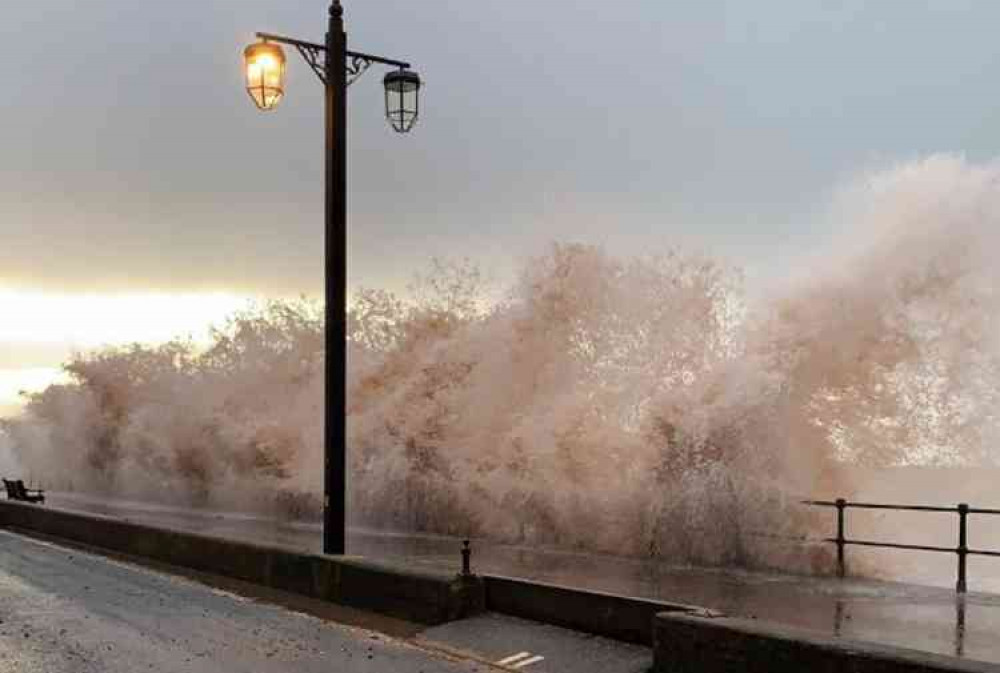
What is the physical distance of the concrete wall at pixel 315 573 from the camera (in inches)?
394

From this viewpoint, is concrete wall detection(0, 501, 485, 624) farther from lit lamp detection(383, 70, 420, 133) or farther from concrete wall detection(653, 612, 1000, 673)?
lit lamp detection(383, 70, 420, 133)

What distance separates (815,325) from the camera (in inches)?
680

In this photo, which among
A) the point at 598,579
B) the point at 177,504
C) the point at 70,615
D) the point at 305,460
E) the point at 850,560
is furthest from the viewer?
the point at 177,504

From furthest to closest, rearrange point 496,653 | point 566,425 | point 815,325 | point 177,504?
point 177,504 → point 566,425 → point 815,325 → point 496,653

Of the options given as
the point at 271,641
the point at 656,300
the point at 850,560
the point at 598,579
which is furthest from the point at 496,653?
the point at 656,300

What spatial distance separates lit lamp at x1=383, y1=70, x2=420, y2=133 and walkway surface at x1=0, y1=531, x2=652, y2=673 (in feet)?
18.9

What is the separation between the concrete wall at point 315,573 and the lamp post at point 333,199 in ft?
1.72

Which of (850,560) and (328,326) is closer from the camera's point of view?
(328,326)

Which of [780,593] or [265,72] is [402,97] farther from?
[780,593]

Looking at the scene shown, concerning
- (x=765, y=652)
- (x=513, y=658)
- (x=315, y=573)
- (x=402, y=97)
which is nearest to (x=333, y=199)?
(x=402, y=97)

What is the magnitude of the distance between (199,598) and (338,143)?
213 inches

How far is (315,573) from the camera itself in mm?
11719

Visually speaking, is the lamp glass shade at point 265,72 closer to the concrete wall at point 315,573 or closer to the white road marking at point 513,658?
the concrete wall at point 315,573

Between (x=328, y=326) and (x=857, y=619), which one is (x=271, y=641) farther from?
(x=857, y=619)
